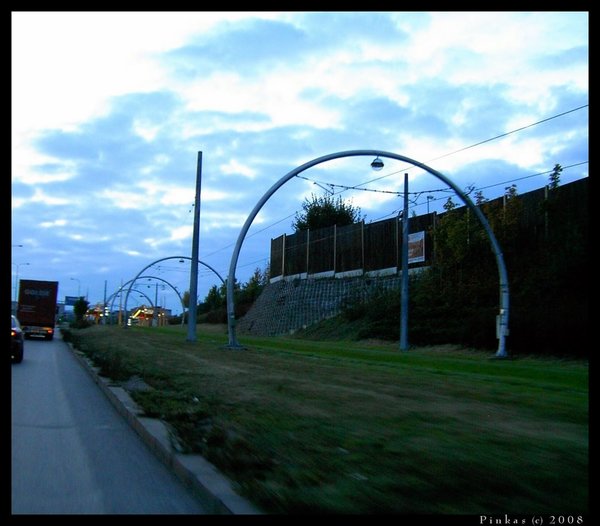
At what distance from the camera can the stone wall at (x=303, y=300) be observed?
53969 mm

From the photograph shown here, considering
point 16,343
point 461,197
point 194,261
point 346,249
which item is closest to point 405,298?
point 461,197

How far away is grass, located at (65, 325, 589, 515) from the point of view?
561 centimetres

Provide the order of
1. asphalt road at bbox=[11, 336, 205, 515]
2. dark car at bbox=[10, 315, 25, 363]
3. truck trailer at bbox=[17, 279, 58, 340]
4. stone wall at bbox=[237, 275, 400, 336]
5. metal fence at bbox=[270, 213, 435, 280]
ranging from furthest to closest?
stone wall at bbox=[237, 275, 400, 336]
metal fence at bbox=[270, 213, 435, 280]
truck trailer at bbox=[17, 279, 58, 340]
dark car at bbox=[10, 315, 25, 363]
asphalt road at bbox=[11, 336, 205, 515]

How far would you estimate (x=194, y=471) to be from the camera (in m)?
6.69

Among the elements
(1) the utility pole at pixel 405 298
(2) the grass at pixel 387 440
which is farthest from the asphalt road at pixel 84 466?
(1) the utility pole at pixel 405 298

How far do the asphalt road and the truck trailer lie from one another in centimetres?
3597

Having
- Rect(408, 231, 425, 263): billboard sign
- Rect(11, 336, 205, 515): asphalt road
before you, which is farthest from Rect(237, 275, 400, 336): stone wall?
Rect(11, 336, 205, 515): asphalt road

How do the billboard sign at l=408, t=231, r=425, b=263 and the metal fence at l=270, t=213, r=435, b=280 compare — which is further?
the metal fence at l=270, t=213, r=435, b=280

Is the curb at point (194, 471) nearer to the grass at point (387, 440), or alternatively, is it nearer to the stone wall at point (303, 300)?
the grass at point (387, 440)

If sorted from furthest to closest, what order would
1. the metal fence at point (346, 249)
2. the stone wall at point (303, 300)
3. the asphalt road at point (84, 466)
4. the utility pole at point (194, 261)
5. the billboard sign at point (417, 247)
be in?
the stone wall at point (303, 300)
the metal fence at point (346, 249)
the billboard sign at point (417, 247)
the utility pole at point (194, 261)
the asphalt road at point (84, 466)

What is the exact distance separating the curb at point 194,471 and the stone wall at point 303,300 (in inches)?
1577

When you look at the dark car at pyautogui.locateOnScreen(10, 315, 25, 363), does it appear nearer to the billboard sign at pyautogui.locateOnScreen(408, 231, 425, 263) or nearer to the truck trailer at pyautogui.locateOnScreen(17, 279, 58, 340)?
the truck trailer at pyautogui.locateOnScreen(17, 279, 58, 340)

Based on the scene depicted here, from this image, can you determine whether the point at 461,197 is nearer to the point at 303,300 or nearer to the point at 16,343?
the point at 16,343

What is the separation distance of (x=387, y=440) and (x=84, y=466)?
3.48m
